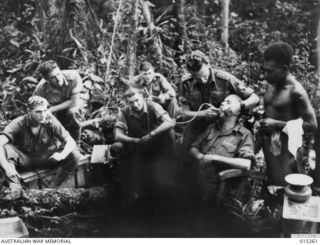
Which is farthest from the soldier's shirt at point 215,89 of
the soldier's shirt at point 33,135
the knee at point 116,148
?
the soldier's shirt at point 33,135

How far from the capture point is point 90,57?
404cm

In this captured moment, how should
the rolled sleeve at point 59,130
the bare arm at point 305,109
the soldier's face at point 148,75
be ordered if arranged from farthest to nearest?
the soldier's face at point 148,75, the rolled sleeve at point 59,130, the bare arm at point 305,109

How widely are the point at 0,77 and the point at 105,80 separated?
876mm

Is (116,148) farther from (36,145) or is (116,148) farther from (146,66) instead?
(146,66)

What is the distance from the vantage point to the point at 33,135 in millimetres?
3492

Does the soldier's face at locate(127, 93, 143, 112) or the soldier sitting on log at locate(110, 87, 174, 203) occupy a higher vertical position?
the soldier's face at locate(127, 93, 143, 112)

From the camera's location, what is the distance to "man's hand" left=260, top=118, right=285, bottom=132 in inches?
132

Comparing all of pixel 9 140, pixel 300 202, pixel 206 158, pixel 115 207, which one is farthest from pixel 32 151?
pixel 300 202

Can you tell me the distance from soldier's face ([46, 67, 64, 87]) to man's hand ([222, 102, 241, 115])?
1260mm

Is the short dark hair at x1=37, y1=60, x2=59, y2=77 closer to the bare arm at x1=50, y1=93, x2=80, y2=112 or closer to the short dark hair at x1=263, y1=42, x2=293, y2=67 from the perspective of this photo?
the bare arm at x1=50, y1=93, x2=80, y2=112

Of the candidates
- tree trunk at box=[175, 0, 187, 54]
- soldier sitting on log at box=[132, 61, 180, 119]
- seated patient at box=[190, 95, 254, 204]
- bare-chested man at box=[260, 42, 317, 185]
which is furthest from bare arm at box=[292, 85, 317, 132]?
tree trunk at box=[175, 0, 187, 54]

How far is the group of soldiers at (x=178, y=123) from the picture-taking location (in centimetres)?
334

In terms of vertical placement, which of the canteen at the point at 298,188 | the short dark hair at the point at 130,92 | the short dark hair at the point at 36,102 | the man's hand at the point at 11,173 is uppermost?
the short dark hair at the point at 130,92

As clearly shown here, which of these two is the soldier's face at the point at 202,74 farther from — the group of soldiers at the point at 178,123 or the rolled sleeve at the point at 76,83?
the rolled sleeve at the point at 76,83
